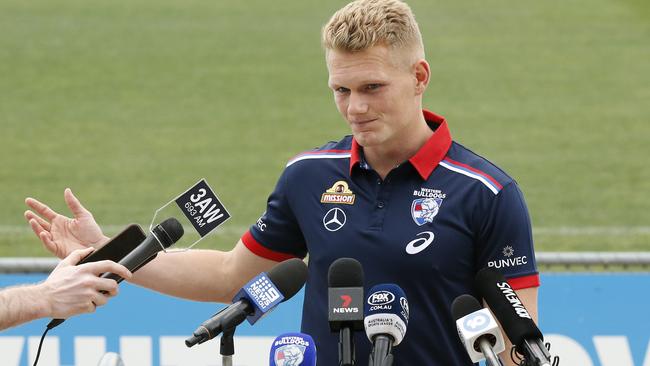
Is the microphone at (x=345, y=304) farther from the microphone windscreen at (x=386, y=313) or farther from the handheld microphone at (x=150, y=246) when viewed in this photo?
the handheld microphone at (x=150, y=246)

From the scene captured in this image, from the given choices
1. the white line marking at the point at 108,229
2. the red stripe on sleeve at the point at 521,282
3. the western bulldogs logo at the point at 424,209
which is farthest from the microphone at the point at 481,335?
the white line marking at the point at 108,229

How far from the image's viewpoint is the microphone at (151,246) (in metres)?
4.16

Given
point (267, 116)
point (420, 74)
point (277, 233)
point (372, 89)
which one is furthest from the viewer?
point (267, 116)


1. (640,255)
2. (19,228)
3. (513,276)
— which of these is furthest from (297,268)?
(19,228)

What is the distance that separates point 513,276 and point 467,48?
18.6 m

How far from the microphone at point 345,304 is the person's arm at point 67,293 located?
2.39 ft

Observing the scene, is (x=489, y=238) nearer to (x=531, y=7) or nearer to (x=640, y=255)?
(x=640, y=255)

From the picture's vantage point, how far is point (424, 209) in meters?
4.60

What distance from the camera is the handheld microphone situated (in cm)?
416

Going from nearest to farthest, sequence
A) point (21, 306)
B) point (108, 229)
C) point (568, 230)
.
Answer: point (21, 306) → point (108, 229) → point (568, 230)

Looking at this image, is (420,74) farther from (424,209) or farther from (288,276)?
(288,276)

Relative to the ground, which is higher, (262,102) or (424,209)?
(424,209)

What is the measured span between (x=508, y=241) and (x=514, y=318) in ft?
2.62

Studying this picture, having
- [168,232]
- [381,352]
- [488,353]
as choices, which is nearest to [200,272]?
[168,232]
